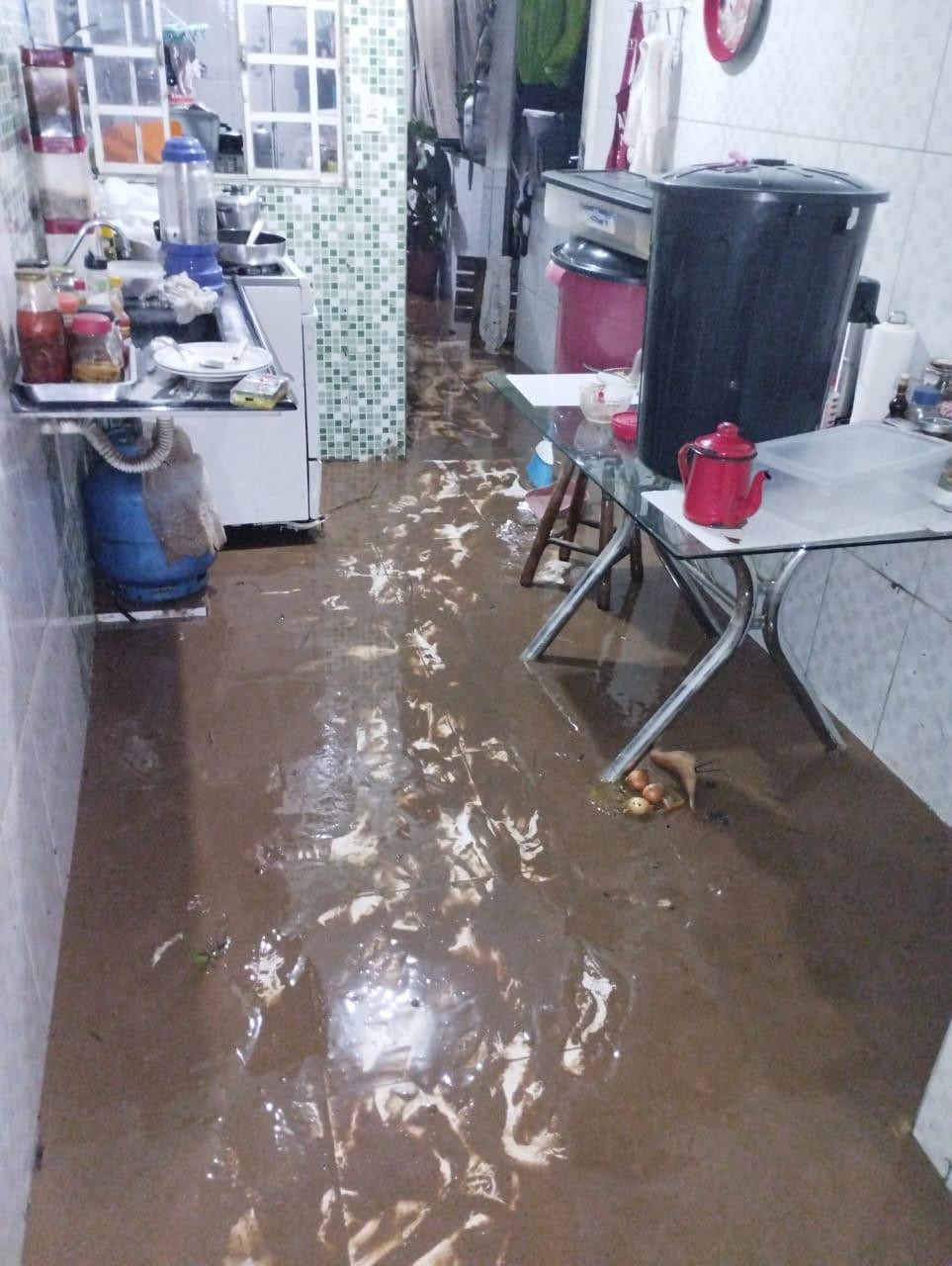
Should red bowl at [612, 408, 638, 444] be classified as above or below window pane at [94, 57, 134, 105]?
below

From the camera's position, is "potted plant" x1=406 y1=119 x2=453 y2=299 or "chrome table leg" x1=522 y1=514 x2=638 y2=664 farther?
"potted plant" x1=406 y1=119 x2=453 y2=299

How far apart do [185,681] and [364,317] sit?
1828mm

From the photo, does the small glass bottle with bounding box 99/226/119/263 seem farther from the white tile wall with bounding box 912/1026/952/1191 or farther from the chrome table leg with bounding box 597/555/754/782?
the white tile wall with bounding box 912/1026/952/1191

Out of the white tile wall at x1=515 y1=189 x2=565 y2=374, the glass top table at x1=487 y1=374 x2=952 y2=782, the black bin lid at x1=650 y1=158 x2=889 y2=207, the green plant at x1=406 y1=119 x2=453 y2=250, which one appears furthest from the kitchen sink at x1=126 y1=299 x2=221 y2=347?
the green plant at x1=406 y1=119 x2=453 y2=250

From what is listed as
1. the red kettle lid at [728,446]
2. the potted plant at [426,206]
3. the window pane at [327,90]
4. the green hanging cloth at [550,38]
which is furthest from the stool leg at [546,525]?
the potted plant at [426,206]

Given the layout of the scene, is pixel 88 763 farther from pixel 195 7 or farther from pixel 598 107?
pixel 195 7

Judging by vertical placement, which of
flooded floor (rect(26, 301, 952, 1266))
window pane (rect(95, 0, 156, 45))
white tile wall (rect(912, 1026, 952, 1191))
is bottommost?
flooded floor (rect(26, 301, 952, 1266))

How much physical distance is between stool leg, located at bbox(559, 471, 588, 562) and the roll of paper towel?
0.97m

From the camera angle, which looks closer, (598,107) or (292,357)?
(292,357)

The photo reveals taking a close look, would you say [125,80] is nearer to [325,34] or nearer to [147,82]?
[147,82]

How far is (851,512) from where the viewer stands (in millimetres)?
1669

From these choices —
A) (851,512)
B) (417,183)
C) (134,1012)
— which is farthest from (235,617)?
(417,183)

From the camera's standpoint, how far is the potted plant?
6.19m

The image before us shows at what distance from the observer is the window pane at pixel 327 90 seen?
11.0 feet
